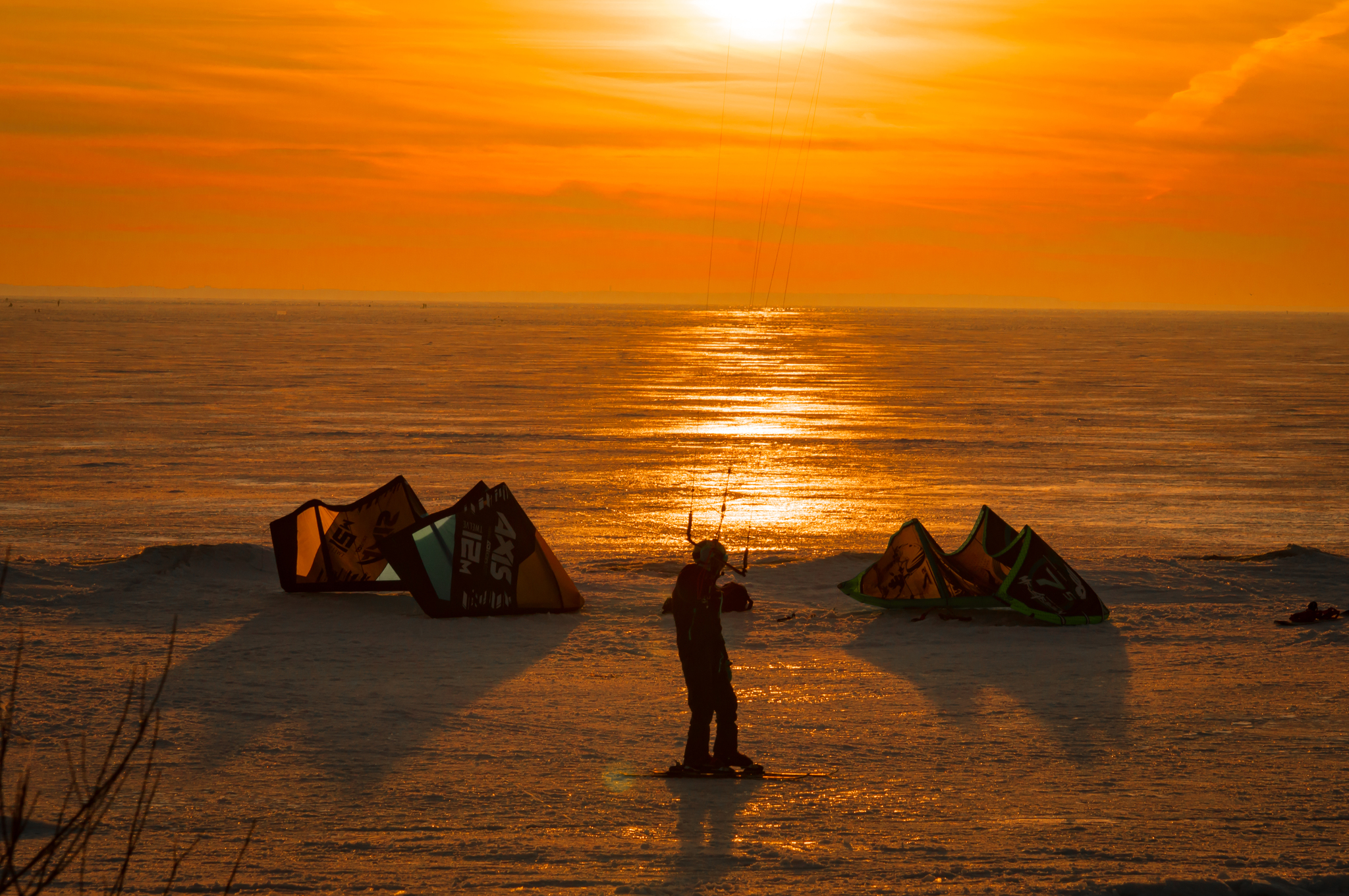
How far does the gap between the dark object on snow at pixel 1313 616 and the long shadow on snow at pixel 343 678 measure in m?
8.02

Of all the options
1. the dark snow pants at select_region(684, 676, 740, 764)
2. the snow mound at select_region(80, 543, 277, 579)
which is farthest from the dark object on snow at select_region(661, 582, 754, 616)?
the dark snow pants at select_region(684, 676, 740, 764)

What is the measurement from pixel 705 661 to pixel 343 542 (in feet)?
28.2

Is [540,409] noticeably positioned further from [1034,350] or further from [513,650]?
[1034,350]

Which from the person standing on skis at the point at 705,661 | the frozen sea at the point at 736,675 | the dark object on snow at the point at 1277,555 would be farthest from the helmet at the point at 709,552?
the dark object on snow at the point at 1277,555

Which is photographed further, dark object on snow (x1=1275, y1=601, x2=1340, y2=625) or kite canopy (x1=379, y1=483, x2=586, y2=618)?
kite canopy (x1=379, y1=483, x2=586, y2=618)

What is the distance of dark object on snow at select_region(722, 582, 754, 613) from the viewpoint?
14.7m

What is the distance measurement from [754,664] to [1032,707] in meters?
2.80

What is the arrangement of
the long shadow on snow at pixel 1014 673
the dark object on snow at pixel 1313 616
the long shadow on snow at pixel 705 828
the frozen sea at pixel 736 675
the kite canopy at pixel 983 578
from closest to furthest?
the long shadow on snow at pixel 705 828, the frozen sea at pixel 736 675, the long shadow on snow at pixel 1014 673, the dark object on snow at pixel 1313 616, the kite canopy at pixel 983 578

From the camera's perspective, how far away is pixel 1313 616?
13.8 metres

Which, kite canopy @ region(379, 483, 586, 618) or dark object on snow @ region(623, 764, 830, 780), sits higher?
kite canopy @ region(379, 483, 586, 618)

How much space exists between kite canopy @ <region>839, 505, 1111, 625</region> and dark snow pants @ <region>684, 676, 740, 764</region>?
6.40 meters

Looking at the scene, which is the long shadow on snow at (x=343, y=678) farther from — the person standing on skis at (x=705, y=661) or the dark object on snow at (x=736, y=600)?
the person standing on skis at (x=705, y=661)

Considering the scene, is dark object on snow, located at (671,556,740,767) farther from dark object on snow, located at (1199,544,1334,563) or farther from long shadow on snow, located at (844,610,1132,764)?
dark object on snow, located at (1199,544,1334,563)

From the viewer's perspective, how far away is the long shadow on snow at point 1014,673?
388 inches
